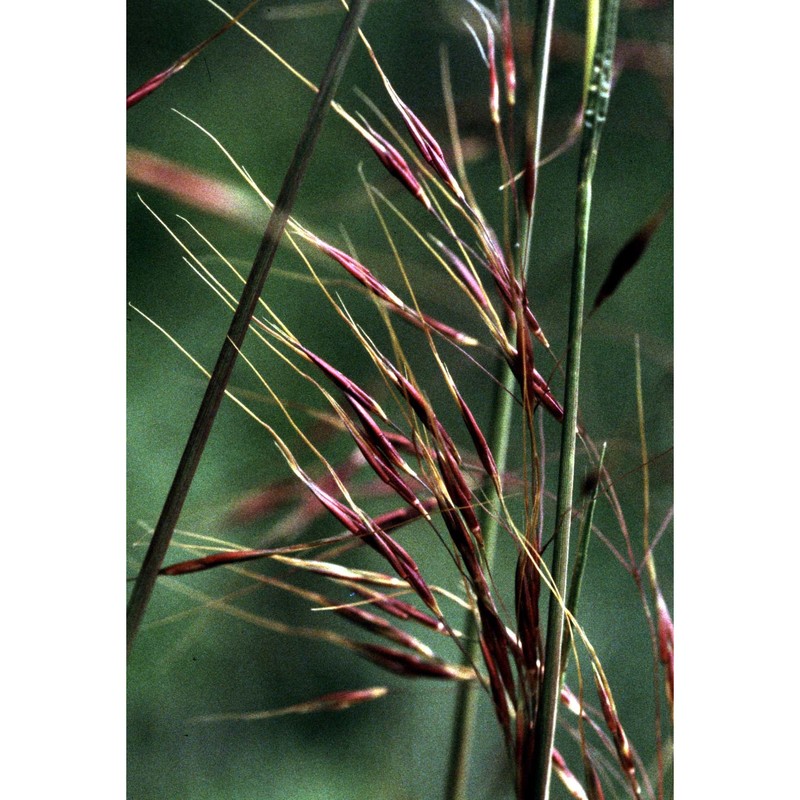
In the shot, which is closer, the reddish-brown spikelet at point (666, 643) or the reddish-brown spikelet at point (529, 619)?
the reddish-brown spikelet at point (529, 619)

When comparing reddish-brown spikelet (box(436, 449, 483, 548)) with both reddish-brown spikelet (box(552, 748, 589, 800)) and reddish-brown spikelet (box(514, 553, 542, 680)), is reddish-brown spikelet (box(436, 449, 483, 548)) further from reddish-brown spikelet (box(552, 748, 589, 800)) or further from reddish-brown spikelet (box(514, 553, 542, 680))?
reddish-brown spikelet (box(552, 748, 589, 800))

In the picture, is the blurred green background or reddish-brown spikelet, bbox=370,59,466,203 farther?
the blurred green background

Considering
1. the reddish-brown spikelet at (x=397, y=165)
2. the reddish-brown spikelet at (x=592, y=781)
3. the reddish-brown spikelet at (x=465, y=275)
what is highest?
the reddish-brown spikelet at (x=397, y=165)

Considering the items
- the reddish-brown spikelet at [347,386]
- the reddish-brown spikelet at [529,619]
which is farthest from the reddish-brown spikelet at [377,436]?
the reddish-brown spikelet at [529,619]

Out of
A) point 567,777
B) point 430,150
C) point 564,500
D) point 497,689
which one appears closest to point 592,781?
point 567,777

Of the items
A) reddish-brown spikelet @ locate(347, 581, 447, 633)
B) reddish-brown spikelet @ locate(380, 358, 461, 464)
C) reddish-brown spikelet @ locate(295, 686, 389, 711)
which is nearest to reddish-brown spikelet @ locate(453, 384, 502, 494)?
reddish-brown spikelet @ locate(380, 358, 461, 464)

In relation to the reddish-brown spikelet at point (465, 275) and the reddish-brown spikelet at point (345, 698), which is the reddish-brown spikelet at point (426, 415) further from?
the reddish-brown spikelet at point (345, 698)
